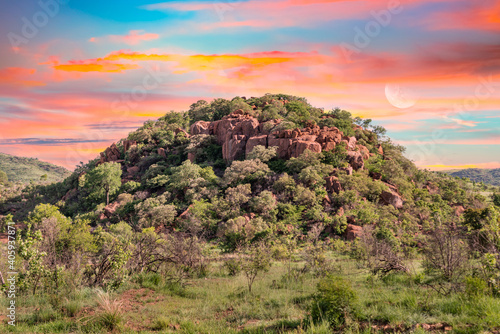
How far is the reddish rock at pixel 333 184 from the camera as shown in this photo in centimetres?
3195

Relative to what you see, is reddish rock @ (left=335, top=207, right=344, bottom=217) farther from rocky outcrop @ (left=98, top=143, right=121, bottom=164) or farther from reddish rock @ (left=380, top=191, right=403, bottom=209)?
rocky outcrop @ (left=98, top=143, right=121, bottom=164)

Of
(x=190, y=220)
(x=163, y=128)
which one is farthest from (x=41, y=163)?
(x=190, y=220)

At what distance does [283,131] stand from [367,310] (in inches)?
1371

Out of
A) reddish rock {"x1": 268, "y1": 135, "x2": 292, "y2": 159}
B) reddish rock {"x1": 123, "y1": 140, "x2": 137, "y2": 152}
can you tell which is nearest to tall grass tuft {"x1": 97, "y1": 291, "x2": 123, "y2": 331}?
reddish rock {"x1": 268, "y1": 135, "x2": 292, "y2": 159}

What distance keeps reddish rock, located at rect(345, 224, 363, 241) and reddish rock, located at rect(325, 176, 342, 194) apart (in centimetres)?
590

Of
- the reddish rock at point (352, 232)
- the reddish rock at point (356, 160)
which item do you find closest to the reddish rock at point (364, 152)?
the reddish rock at point (356, 160)

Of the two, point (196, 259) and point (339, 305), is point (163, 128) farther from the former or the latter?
point (339, 305)

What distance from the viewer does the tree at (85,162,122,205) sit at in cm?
4550

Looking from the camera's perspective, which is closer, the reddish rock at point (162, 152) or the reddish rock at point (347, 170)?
the reddish rock at point (347, 170)

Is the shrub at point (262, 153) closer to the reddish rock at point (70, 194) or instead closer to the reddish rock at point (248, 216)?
the reddish rock at point (248, 216)

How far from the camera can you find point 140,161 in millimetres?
55125

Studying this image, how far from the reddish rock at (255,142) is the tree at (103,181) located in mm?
22084

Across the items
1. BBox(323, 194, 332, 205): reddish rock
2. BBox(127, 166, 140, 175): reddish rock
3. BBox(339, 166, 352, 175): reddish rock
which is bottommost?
BBox(323, 194, 332, 205): reddish rock

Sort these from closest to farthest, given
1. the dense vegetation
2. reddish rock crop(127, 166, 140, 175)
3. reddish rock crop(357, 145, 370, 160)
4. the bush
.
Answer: the bush < the dense vegetation < reddish rock crop(357, 145, 370, 160) < reddish rock crop(127, 166, 140, 175)
